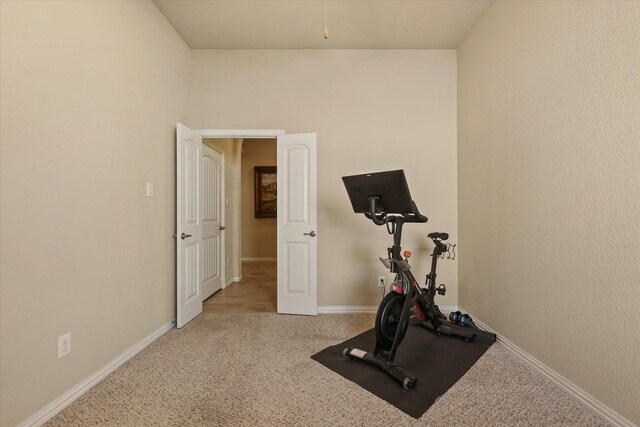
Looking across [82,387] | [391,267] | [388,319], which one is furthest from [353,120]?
[82,387]

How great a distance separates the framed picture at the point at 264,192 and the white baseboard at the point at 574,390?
547 centimetres

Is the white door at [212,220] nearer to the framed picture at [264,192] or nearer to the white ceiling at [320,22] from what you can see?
the white ceiling at [320,22]

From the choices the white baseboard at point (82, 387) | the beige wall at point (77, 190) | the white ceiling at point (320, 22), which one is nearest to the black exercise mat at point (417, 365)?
the white baseboard at point (82, 387)

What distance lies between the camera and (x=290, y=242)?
327 centimetres

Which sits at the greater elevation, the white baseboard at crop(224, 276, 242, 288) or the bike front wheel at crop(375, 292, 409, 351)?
the bike front wheel at crop(375, 292, 409, 351)

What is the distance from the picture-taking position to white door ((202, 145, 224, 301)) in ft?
12.2

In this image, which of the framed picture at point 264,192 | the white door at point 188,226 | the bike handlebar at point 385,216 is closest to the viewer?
the bike handlebar at point 385,216

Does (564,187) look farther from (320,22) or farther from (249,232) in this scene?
(249,232)

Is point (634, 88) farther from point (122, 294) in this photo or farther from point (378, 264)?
point (122, 294)

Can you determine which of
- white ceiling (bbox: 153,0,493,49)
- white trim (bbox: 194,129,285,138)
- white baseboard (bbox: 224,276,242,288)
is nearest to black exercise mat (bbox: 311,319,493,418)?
white trim (bbox: 194,129,285,138)

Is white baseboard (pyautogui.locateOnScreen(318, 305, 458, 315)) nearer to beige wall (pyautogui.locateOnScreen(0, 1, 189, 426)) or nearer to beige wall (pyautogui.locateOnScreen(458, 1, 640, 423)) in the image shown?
beige wall (pyautogui.locateOnScreen(458, 1, 640, 423))

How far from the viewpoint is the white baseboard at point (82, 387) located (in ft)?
5.08

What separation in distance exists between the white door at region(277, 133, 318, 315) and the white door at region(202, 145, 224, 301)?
43.2 inches

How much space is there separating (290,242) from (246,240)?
159 inches
